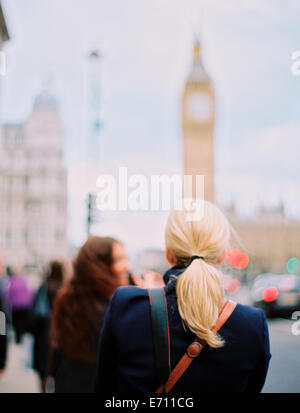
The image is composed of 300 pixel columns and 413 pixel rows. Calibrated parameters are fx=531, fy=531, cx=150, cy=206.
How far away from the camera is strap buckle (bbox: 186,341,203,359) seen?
6.06 feet

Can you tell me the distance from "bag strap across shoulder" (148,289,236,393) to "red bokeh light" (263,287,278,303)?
1373 centimetres

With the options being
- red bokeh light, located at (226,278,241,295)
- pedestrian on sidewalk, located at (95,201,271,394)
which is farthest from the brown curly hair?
red bokeh light, located at (226,278,241,295)

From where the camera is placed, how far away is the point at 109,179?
10.1ft

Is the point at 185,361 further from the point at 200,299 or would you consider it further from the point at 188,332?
the point at 200,299

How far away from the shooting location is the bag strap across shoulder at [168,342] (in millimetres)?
1842

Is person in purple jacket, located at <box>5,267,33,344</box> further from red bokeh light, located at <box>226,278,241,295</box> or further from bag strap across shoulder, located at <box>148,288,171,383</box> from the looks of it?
bag strap across shoulder, located at <box>148,288,171,383</box>

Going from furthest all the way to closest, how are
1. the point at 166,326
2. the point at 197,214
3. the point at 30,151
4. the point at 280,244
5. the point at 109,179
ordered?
1. the point at 280,244
2. the point at 30,151
3. the point at 109,179
4. the point at 197,214
5. the point at 166,326

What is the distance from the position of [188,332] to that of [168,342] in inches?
3.2

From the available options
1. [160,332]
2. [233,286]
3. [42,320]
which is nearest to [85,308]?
[160,332]

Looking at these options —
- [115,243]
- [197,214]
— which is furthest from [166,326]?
[115,243]

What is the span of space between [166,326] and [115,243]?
1.36 metres

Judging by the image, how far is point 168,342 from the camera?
1.86 meters

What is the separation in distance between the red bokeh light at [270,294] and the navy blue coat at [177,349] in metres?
13.7
